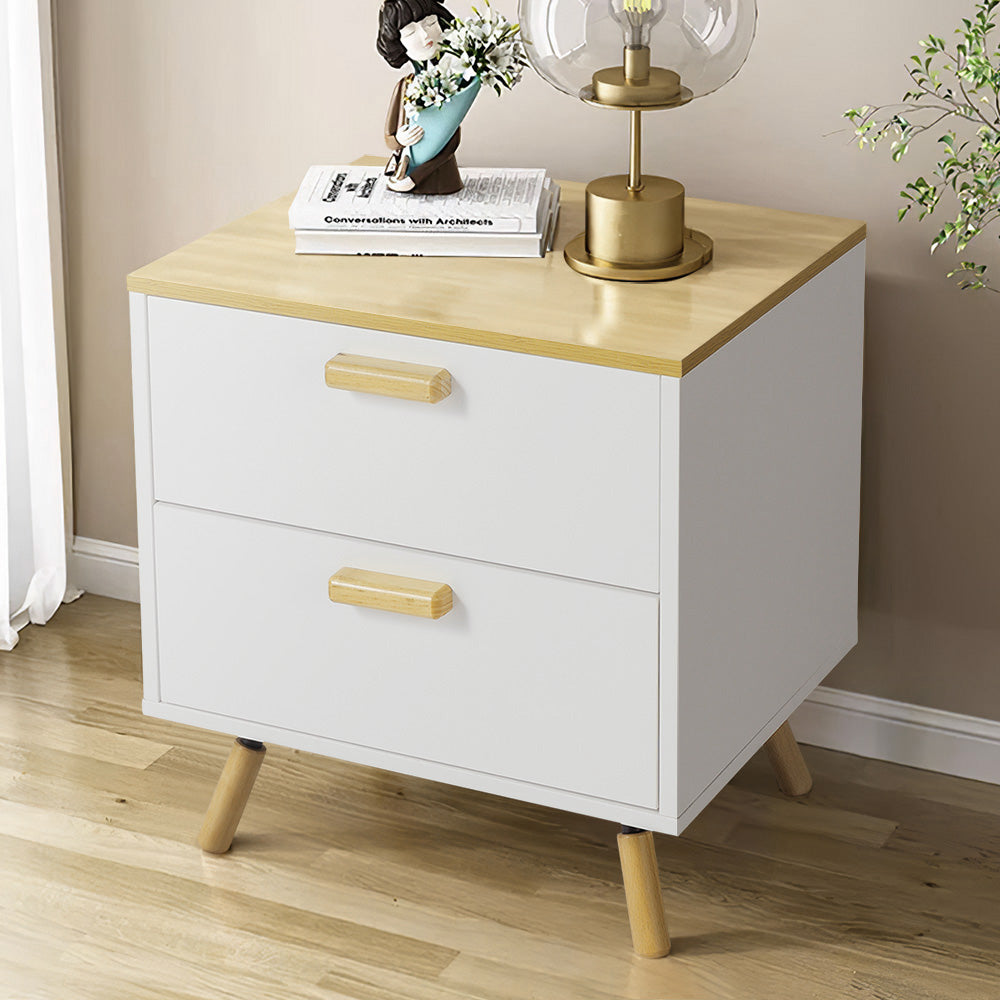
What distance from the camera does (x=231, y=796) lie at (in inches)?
68.9

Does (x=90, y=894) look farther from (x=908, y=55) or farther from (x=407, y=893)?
(x=908, y=55)

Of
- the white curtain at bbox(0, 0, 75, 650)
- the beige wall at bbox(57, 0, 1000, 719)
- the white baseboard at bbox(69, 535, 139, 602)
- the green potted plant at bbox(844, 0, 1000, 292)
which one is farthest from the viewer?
the white baseboard at bbox(69, 535, 139, 602)

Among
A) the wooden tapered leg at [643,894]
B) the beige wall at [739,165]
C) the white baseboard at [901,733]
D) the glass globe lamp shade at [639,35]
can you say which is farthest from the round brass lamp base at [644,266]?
the white baseboard at [901,733]

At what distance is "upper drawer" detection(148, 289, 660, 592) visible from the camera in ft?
4.58

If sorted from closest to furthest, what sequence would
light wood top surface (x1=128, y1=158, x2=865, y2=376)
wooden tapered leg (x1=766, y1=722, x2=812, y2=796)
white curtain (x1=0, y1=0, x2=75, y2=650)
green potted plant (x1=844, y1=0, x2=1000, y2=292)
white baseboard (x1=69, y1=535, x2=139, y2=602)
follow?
light wood top surface (x1=128, y1=158, x2=865, y2=376) → green potted plant (x1=844, y1=0, x2=1000, y2=292) → wooden tapered leg (x1=766, y1=722, x2=812, y2=796) → white curtain (x1=0, y1=0, x2=75, y2=650) → white baseboard (x1=69, y1=535, x2=139, y2=602)

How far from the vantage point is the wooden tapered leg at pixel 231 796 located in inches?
68.6

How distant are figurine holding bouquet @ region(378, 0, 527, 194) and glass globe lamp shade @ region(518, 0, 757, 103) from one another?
0.23 feet

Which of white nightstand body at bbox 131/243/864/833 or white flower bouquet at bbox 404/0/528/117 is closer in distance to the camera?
white nightstand body at bbox 131/243/864/833

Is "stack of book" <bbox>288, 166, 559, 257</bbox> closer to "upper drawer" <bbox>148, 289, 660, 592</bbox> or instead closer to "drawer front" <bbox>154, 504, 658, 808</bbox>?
"upper drawer" <bbox>148, 289, 660, 592</bbox>

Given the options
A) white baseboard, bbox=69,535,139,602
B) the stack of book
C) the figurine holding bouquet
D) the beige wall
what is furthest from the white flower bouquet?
white baseboard, bbox=69,535,139,602

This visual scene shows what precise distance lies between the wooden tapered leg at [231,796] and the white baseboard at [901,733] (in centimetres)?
64

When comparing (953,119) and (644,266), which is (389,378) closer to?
(644,266)

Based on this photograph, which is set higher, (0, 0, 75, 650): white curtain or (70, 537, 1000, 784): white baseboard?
(0, 0, 75, 650): white curtain

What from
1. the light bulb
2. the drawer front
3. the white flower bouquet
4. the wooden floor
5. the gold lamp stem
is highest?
the light bulb
